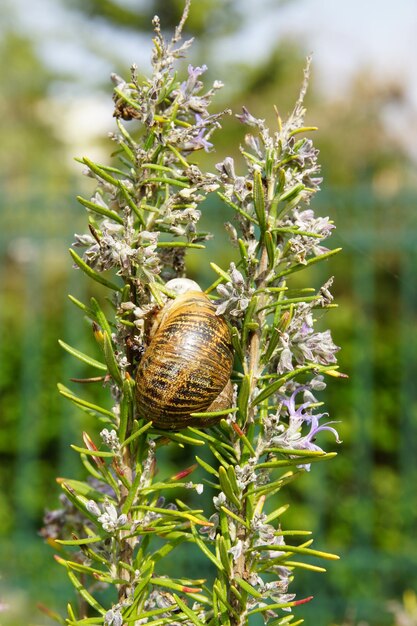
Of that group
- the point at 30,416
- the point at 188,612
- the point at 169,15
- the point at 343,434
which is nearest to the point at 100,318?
the point at 188,612

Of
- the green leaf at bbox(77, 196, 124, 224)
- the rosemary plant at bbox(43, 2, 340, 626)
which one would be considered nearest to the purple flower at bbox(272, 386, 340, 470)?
the rosemary plant at bbox(43, 2, 340, 626)

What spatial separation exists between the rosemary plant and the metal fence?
3.78 m

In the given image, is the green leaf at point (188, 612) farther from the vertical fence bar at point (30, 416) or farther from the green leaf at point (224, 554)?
the vertical fence bar at point (30, 416)

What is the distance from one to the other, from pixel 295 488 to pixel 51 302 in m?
4.71

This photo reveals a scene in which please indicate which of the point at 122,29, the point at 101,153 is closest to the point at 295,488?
the point at 101,153

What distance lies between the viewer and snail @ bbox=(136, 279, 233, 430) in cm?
70

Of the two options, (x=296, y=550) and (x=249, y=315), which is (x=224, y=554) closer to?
(x=296, y=550)

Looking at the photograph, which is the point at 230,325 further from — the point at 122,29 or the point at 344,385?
the point at 122,29

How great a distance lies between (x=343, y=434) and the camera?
527 centimetres

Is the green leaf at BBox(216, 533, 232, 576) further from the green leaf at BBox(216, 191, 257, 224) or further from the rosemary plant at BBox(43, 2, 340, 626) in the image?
the green leaf at BBox(216, 191, 257, 224)

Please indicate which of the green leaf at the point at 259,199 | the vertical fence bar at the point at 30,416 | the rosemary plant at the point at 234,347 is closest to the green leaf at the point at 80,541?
Result: the rosemary plant at the point at 234,347

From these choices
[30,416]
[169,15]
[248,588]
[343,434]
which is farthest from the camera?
[169,15]

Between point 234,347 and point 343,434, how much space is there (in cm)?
466

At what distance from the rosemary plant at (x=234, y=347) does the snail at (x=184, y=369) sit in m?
0.02
